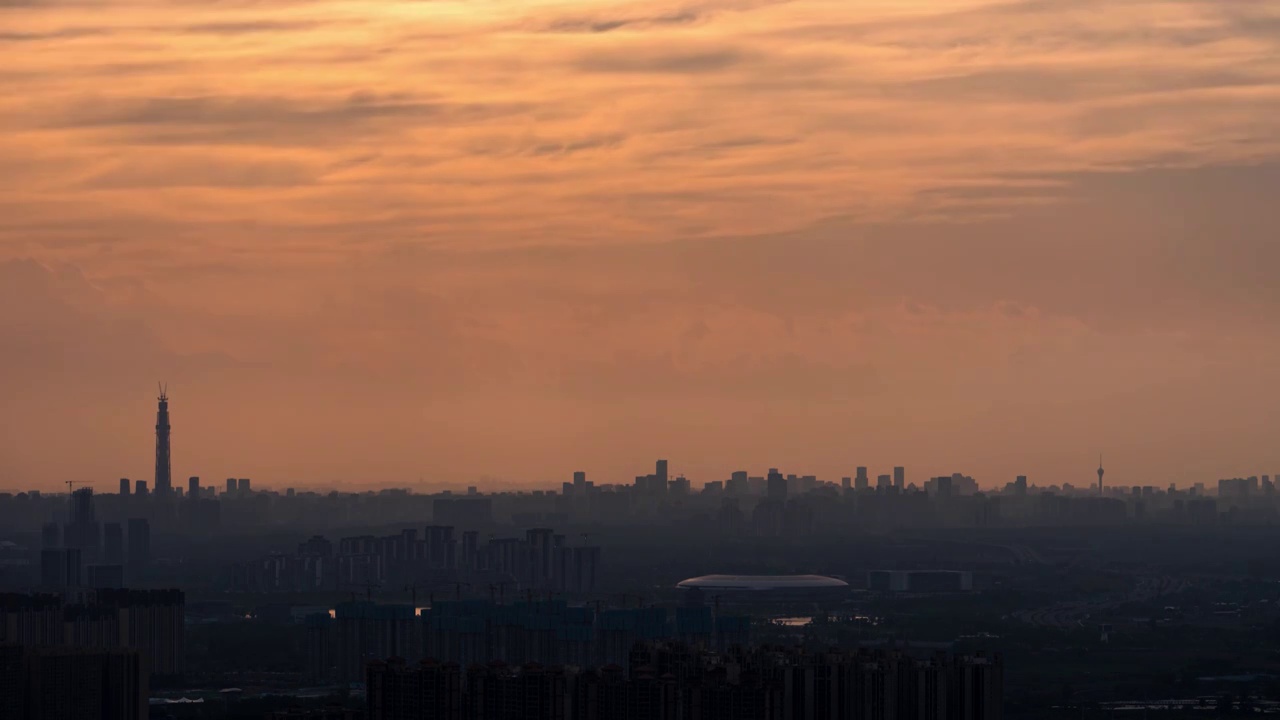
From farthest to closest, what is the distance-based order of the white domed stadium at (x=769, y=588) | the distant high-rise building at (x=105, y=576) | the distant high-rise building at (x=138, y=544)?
the distant high-rise building at (x=138, y=544), the white domed stadium at (x=769, y=588), the distant high-rise building at (x=105, y=576)

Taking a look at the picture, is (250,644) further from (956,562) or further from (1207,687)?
(956,562)

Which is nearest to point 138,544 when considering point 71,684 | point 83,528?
point 83,528

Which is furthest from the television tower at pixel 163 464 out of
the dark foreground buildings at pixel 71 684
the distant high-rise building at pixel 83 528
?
the dark foreground buildings at pixel 71 684

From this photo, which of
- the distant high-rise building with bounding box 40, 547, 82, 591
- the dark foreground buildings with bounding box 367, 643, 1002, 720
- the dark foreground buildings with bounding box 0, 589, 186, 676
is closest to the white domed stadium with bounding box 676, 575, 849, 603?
the distant high-rise building with bounding box 40, 547, 82, 591

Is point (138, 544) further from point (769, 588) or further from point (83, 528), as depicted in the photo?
point (769, 588)

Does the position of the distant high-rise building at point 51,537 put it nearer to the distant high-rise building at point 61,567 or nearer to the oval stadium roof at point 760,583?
the distant high-rise building at point 61,567
